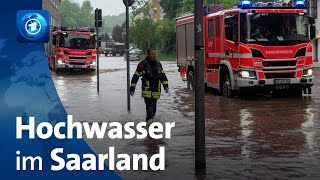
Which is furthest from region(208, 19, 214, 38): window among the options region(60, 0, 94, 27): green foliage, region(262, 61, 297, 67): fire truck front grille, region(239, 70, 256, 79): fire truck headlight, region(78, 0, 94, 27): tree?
region(78, 0, 94, 27): tree

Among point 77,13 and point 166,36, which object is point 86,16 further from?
point 166,36

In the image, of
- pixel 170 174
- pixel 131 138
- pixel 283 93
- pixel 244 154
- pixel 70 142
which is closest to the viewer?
pixel 170 174

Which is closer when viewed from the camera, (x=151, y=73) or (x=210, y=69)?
(x=151, y=73)

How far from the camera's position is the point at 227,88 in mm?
18391

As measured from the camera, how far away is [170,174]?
715cm

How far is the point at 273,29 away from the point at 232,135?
7.80 metres

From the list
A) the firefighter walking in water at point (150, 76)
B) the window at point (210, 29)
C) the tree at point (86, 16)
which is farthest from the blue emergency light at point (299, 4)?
the tree at point (86, 16)

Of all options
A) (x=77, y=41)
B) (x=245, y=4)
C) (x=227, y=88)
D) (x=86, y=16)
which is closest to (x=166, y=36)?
(x=77, y=41)

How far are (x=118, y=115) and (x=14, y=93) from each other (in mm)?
4047

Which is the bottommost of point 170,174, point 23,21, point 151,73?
point 170,174

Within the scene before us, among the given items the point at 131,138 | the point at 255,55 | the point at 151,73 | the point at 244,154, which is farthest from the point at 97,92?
the point at 244,154

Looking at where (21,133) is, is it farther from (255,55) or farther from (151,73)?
(255,55)

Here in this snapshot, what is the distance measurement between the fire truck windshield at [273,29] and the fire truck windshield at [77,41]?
70.0 ft

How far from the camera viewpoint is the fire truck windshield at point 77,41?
3688 centimetres
